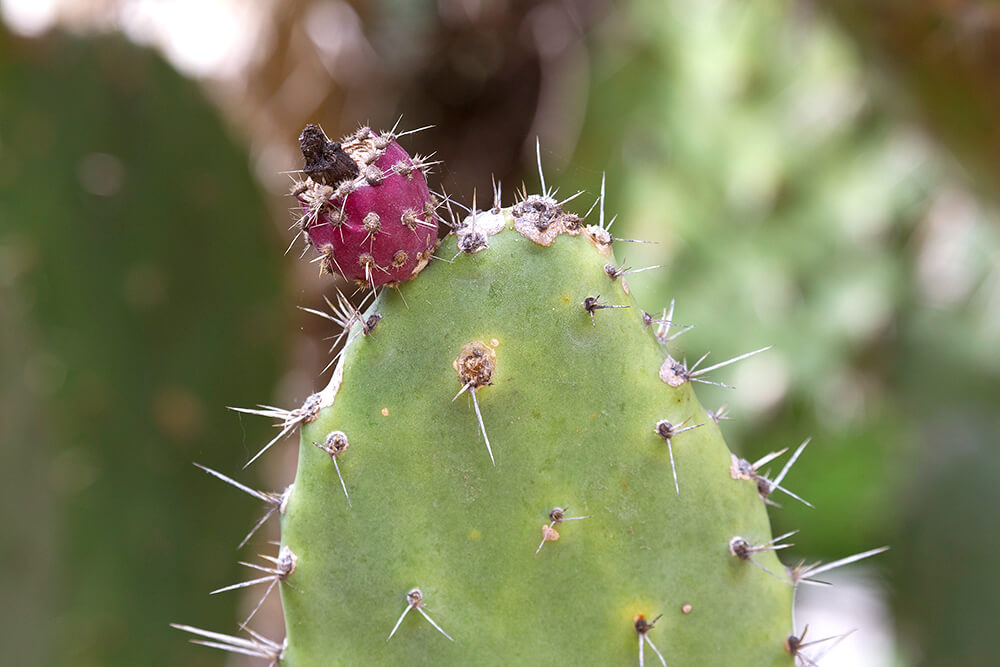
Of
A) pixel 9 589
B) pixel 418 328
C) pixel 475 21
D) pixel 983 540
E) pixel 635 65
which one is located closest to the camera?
pixel 418 328

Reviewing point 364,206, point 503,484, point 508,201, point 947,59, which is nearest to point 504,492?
point 503,484

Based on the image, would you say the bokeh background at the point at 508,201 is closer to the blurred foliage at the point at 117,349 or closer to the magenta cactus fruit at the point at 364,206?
the blurred foliage at the point at 117,349

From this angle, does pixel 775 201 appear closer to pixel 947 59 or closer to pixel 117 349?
pixel 947 59

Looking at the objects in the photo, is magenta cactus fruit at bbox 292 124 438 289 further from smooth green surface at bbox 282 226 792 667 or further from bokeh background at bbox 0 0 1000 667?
bokeh background at bbox 0 0 1000 667

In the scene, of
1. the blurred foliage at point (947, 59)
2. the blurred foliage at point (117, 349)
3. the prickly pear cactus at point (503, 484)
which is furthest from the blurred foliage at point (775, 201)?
the prickly pear cactus at point (503, 484)

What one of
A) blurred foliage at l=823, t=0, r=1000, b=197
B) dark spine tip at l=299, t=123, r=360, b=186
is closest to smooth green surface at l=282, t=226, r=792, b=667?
dark spine tip at l=299, t=123, r=360, b=186

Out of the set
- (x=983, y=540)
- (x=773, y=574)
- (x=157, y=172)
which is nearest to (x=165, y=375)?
(x=157, y=172)

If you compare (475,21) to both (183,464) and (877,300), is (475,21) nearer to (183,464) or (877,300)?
(877,300)
